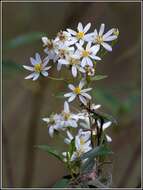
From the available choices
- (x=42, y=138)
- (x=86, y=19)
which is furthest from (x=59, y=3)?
(x=42, y=138)

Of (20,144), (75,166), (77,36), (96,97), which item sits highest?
(77,36)

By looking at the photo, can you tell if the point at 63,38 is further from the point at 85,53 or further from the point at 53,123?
the point at 53,123

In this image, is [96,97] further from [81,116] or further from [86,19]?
[81,116]

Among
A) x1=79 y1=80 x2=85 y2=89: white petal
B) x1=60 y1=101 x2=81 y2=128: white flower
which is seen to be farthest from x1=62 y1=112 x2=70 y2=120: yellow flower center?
x1=79 y1=80 x2=85 y2=89: white petal

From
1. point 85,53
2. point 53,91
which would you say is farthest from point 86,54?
point 53,91

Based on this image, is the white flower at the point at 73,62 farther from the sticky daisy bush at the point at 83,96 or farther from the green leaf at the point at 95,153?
the green leaf at the point at 95,153

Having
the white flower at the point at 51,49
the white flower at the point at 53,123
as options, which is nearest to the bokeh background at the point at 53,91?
the white flower at the point at 53,123

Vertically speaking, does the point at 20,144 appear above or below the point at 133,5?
below

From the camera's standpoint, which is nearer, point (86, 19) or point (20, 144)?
point (86, 19)
